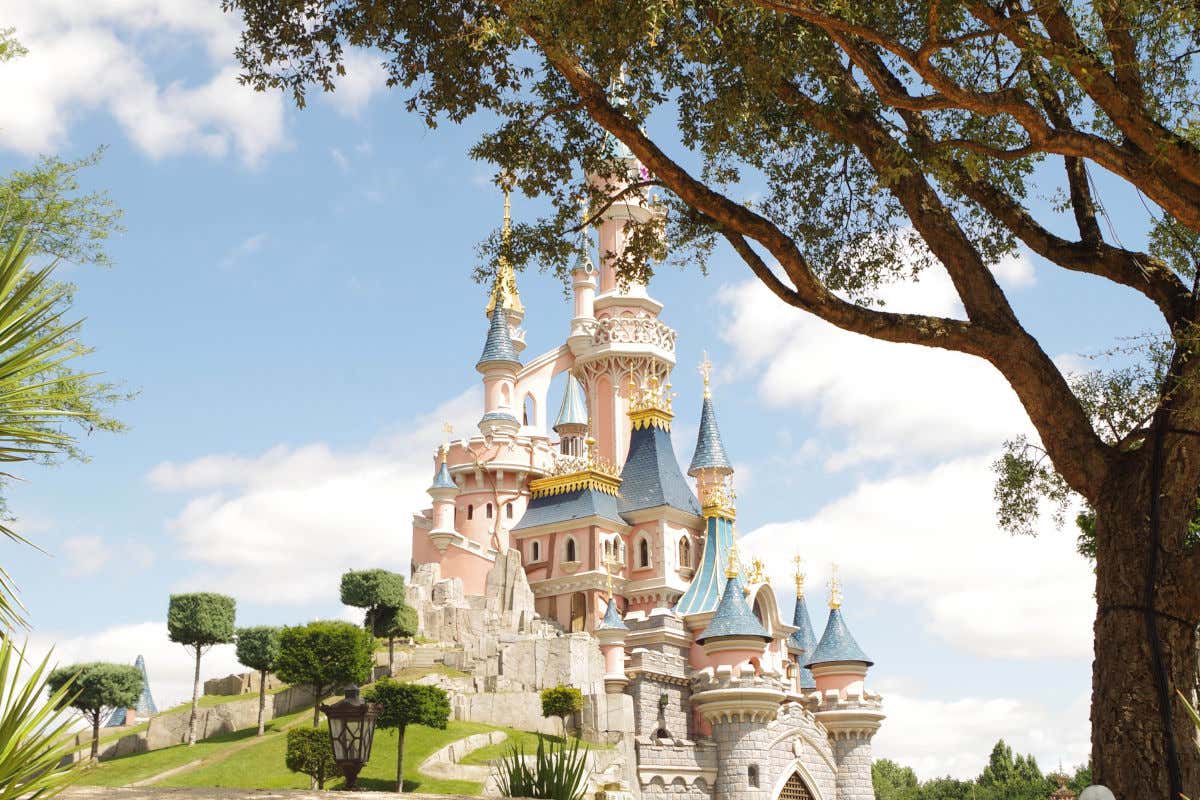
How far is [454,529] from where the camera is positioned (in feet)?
164

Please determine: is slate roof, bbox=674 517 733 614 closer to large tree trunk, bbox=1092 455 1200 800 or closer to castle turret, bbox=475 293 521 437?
castle turret, bbox=475 293 521 437

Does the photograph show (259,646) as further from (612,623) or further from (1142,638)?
(1142,638)

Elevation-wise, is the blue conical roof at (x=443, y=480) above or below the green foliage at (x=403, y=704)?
above

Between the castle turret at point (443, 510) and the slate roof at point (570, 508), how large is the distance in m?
2.71

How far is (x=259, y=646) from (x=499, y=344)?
59.9ft

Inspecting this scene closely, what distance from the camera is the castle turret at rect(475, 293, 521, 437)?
51.8 m

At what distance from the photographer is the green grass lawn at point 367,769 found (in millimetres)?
30766

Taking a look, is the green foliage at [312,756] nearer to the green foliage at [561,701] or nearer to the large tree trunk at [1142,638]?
the green foliage at [561,701]

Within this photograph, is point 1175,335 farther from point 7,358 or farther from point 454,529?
point 454,529

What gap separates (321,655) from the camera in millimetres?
35406

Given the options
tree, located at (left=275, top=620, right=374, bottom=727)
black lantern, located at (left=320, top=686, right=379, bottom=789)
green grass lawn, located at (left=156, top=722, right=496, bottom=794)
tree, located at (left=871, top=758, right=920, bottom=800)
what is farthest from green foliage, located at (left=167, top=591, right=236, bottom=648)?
tree, located at (left=871, top=758, right=920, bottom=800)

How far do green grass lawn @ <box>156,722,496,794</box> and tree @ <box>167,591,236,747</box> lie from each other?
20.9ft

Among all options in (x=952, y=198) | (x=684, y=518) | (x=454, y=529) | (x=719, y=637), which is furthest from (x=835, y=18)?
(x=454, y=529)

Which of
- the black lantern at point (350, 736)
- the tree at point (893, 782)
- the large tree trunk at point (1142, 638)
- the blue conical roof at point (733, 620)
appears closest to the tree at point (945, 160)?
the large tree trunk at point (1142, 638)
